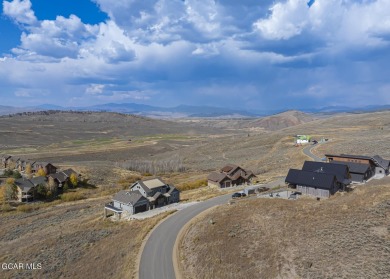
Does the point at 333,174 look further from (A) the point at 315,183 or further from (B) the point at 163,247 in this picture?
(B) the point at 163,247

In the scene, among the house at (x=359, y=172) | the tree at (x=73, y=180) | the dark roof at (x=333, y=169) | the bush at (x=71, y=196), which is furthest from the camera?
the tree at (x=73, y=180)

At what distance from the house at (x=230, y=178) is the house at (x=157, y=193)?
14.7 metres

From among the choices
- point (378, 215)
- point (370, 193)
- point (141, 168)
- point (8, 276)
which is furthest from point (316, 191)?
point (141, 168)

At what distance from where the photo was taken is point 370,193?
38.1m

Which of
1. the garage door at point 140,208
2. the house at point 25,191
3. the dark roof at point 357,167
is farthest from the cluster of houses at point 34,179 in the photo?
the dark roof at point 357,167

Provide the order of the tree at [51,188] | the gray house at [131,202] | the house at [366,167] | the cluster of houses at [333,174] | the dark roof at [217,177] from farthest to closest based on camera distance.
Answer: the tree at [51,188]
the dark roof at [217,177]
the house at [366,167]
the gray house at [131,202]
the cluster of houses at [333,174]

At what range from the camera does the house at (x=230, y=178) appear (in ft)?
254

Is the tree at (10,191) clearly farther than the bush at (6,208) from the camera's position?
Yes

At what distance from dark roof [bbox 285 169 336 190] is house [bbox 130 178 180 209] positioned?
22985 mm

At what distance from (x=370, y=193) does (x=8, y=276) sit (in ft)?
141

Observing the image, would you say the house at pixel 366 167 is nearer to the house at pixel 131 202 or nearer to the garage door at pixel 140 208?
the garage door at pixel 140 208

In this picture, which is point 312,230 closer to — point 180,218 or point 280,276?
point 280,276

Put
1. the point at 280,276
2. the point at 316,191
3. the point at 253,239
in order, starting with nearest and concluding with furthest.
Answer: the point at 280,276
the point at 253,239
the point at 316,191

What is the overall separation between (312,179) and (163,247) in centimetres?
2936
